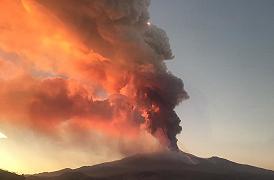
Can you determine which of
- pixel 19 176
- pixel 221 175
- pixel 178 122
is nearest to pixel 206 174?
pixel 221 175

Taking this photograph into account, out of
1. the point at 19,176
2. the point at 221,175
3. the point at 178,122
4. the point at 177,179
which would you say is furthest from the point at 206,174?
the point at 19,176

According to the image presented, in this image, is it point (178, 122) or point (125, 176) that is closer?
point (178, 122)

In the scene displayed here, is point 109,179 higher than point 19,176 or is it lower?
higher

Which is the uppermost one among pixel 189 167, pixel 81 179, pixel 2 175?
pixel 189 167

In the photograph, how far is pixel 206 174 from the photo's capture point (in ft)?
603

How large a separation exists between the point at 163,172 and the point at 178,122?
52798mm

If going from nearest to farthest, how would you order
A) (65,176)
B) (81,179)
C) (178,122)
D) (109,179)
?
(178,122) → (81,179) → (65,176) → (109,179)

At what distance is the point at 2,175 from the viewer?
72.1m

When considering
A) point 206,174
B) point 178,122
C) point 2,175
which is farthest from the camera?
point 206,174

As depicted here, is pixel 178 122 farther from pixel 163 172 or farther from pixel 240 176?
pixel 240 176

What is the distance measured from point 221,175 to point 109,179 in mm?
56233

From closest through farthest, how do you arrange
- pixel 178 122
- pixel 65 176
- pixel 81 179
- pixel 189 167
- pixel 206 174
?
pixel 178 122 → pixel 81 179 → pixel 65 176 → pixel 206 174 → pixel 189 167

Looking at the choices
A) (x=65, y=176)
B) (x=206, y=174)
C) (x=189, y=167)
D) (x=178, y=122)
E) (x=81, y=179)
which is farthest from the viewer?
(x=189, y=167)

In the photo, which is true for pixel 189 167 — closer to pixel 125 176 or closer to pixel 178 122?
pixel 125 176
